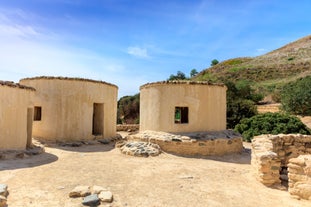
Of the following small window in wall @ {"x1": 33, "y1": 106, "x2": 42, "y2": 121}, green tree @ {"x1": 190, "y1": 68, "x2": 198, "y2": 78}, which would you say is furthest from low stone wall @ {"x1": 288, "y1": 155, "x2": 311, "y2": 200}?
green tree @ {"x1": 190, "y1": 68, "x2": 198, "y2": 78}

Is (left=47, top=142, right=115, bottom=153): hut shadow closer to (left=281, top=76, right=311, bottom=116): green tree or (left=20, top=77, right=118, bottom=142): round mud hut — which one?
(left=20, top=77, right=118, bottom=142): round mud hut

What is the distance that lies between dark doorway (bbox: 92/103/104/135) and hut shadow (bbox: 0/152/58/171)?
4.55 m

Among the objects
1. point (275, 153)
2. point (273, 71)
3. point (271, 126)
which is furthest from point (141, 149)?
point (273, 71)

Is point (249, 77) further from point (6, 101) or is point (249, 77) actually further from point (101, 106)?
point (6, 101)

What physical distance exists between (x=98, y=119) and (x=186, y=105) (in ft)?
17.3

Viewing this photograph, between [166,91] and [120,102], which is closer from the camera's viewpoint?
[166,91]

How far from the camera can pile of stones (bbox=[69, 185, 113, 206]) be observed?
4.88 metres

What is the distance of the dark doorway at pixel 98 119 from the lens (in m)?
13.8

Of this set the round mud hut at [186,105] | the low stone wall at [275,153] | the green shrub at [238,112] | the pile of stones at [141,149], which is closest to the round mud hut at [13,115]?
the pile of stones at [141,149]

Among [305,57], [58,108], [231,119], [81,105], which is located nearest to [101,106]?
[81,105]

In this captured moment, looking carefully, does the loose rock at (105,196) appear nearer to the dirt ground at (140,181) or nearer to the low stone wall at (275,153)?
the dirt ground at (140,181)

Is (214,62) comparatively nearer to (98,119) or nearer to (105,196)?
(98,119)

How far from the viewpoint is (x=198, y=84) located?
37.6 ft

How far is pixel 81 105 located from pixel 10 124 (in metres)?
4.23
